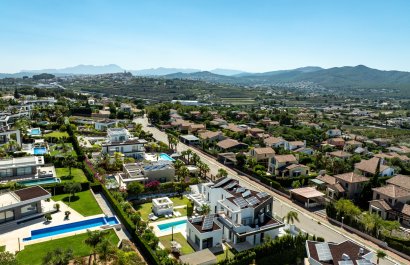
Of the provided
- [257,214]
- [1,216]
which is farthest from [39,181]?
[257,214]

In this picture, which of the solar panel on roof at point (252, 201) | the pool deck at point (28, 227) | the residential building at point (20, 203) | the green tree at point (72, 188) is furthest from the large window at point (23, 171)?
the solar panel on roof at point (252, 201)

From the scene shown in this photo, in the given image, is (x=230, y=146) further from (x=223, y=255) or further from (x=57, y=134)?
(x=57, y=134)

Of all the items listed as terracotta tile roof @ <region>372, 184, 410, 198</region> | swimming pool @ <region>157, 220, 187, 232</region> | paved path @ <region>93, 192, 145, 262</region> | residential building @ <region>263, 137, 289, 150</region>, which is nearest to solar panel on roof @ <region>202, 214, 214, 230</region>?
swimming pool @ <region>157, 220, 187, 232</region>

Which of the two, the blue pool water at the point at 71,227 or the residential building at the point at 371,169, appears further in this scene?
the residential building at the point at 371,169

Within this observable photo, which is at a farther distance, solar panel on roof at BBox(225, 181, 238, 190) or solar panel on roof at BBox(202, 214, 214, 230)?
solar panel on roof at BBox(225, 181, 238, 190)

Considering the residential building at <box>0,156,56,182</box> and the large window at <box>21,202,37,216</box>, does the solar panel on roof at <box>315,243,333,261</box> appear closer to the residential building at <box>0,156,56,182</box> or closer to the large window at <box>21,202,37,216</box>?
the large window at <box>21,202,37,216</box>

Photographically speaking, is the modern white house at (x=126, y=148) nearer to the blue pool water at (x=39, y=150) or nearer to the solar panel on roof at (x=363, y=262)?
the blue pool water at (x=39, y=150)
